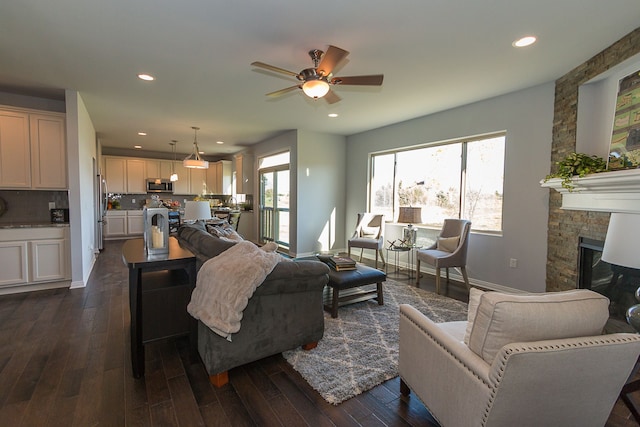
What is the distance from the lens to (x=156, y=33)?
2.51 meters

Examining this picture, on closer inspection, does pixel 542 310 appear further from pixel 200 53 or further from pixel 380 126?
pixel 380 126

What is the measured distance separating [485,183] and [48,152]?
20.2ft

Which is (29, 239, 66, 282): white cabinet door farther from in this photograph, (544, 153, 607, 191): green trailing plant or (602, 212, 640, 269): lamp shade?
(544, 153, 607, 191): green trailing plant

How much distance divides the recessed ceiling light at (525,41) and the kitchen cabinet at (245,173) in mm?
6624

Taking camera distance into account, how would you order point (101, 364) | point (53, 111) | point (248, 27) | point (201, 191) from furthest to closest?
point (201, 191)
point (53, 111)
point (248, 27)
point (101, 364)

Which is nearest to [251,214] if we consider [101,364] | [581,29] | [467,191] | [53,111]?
[53,111]

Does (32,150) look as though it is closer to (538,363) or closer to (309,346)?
(309,346)

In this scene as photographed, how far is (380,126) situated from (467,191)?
211 cm

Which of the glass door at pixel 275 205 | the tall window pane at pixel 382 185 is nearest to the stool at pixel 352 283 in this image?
the tall window pane at pixel 382 185

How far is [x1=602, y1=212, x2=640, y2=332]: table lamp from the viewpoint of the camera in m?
1.60

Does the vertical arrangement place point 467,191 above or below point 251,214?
above

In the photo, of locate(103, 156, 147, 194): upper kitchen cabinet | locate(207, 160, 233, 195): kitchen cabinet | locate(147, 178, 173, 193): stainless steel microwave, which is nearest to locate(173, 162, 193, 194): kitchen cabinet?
locate(147, 178, 173, 193): stainless steel microwave

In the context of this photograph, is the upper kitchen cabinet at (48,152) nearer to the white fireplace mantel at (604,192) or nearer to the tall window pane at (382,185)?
the tall window pane at (382,185)

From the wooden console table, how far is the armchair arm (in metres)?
1.63
